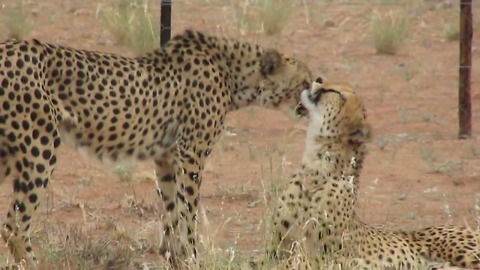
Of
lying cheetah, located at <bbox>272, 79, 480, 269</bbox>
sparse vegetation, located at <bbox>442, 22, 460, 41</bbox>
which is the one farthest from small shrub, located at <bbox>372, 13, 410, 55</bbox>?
lying cheetah, located at <bbox>272, 79, 480, 269</bbox>

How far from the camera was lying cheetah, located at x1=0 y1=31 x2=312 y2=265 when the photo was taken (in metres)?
5.94

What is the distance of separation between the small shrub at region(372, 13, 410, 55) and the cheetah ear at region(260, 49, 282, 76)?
516 centimetres

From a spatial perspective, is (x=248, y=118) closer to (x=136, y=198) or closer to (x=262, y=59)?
(x=136, y=198)

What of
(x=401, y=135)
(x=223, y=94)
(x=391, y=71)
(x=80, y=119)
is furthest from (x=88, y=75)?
(x=391, y=71)

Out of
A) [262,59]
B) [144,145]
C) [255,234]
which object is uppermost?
[262,59]

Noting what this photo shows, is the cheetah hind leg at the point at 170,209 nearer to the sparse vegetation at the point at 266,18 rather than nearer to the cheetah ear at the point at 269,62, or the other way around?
the cheetah ear at the point at 269,62

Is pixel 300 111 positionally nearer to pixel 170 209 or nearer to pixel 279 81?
pixel 279 81

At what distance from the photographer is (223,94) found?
22.1 feet

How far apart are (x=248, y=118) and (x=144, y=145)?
3638 millimetres

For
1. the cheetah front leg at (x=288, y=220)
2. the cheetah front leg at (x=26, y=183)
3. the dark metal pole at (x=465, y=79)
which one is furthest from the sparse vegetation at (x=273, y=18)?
the cheetah front leg at (x=26, y=183)

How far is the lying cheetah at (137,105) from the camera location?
5.94 m

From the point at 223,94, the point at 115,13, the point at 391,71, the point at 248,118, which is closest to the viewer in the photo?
the point at 223,94

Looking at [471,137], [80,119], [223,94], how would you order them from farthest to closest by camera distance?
1. [471,137]
2. [223,94]
3. [80,119]

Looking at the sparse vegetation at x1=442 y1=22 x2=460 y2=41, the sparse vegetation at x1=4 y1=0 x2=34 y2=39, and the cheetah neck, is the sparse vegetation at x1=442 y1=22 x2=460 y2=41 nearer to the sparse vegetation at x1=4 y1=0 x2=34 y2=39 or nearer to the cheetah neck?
the sparse vegetation at x1=4 y1=0 x2=34 y2=39
